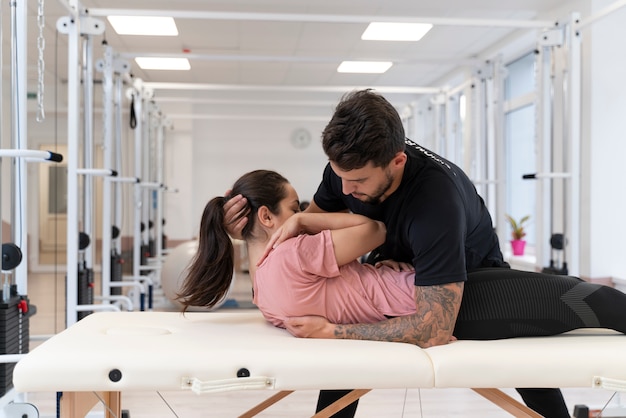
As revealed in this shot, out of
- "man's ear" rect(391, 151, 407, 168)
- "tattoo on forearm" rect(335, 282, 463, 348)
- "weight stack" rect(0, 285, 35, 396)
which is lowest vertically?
"weight stack" rect(0, 285, 35, 396)

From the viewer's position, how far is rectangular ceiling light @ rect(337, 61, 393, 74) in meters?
6.59

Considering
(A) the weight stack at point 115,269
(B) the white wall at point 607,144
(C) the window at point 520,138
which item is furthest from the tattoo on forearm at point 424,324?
(C) the window at point 520,138

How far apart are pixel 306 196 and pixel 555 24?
6059 mm

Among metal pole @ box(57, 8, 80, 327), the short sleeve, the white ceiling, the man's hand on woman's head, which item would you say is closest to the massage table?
the short sleeve

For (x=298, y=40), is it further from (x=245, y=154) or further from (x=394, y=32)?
(x=245, y=154)

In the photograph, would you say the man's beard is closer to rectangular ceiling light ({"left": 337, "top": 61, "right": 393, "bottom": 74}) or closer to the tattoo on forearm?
the tattoo on forearm

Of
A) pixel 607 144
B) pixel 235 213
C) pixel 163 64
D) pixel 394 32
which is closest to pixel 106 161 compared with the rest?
pixel 235 213

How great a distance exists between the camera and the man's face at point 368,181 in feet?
4.39

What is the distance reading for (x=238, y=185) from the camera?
1650mm

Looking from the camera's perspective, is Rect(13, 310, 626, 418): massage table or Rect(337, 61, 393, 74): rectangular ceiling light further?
Rect(337, 61, 393, 74): rectangular ceiling light

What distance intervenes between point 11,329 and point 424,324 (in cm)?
147

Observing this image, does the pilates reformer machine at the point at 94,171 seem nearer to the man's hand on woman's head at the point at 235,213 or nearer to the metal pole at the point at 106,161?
the metal pole at the point at 106,161

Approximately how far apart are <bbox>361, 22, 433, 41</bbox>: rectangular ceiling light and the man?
3.90 metres

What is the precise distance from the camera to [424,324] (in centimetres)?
137
